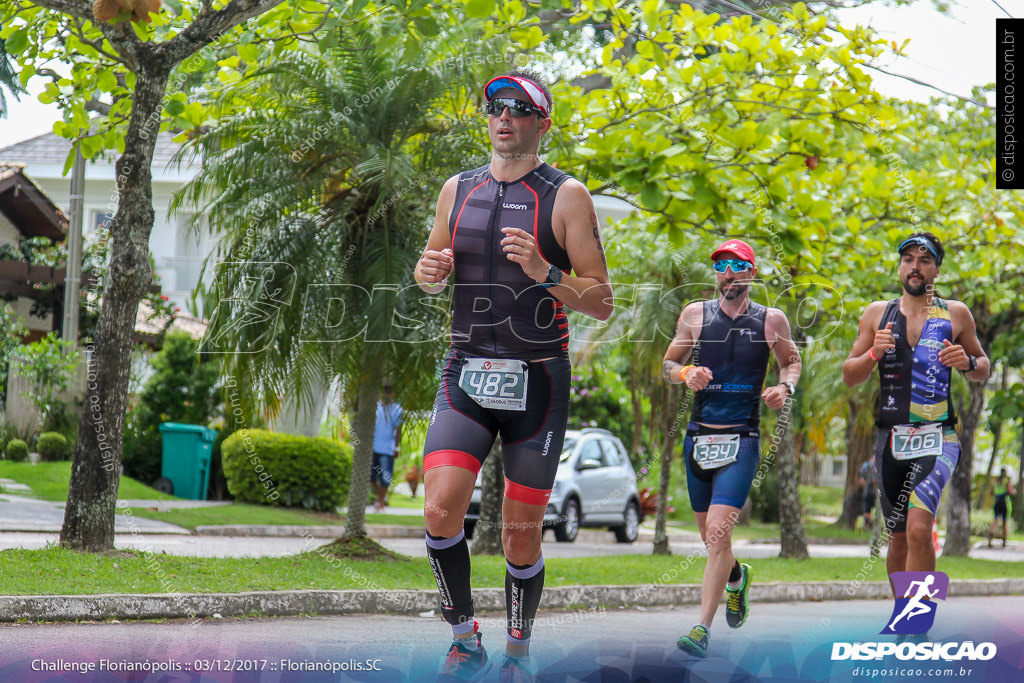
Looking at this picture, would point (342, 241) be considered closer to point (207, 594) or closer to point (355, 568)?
point (355, 568)

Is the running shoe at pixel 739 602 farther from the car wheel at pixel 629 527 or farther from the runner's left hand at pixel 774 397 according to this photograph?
the car wheel at pixel 629 527

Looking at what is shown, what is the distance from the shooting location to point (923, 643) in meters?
5.91

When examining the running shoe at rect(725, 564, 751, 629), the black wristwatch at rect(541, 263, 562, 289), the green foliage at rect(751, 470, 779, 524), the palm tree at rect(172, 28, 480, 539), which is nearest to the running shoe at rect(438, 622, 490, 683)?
the black wristwatch at rect(541, 263, 562, 289)

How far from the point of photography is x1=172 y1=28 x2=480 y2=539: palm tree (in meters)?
9.56

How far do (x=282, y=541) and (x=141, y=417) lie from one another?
237 inches

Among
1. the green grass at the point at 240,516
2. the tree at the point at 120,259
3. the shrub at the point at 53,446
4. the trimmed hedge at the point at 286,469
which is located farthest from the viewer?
the trimmed hedge at the point at 286,469

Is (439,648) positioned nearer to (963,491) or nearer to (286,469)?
(286,469)

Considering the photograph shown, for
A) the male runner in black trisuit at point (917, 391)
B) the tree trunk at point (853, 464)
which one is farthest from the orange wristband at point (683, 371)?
the tree trunk at point (853, 464)

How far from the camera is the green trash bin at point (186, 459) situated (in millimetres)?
16969

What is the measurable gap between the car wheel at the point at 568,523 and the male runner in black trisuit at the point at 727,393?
10.9 m

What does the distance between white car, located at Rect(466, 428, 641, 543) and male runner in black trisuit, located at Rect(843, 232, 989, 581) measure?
10.3 metres

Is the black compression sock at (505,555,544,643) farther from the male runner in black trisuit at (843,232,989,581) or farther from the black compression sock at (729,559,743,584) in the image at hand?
the male runner in black trisuit at (843,232,989,581)

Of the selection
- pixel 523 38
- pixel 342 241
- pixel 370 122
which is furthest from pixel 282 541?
pixel 523 38

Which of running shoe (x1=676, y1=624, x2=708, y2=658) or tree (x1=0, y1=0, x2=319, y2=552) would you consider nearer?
running shoe (x1=676, y1=624, x2=708, y2=658)
